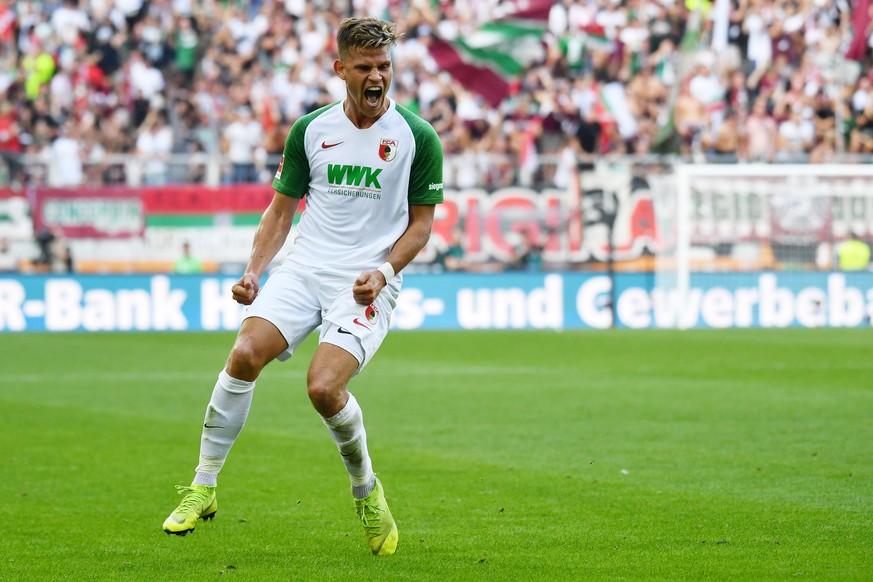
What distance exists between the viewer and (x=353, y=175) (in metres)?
6.38

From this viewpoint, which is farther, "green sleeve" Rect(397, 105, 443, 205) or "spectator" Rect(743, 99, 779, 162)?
"spectator" Rect(743, 99, 779, 162)

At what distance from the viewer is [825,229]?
74.9 ft

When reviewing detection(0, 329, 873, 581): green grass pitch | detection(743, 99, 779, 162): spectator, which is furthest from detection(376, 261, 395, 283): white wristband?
detection(743, 99, 779, 162): spectator

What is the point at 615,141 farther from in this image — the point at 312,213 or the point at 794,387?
the point at 312,213

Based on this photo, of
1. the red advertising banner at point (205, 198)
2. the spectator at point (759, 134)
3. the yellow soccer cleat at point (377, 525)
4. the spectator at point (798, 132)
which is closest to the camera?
the yellow soccer cleat at point (377, 525)

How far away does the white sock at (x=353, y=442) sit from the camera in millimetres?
6180

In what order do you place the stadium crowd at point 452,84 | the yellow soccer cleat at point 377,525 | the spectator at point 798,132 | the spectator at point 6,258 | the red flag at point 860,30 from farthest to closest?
1. the spectator at point 798,132
2. the stadium crowd at point 452,84
3. the red flag at point 860,30
4. the spectator at point 6,258
5. the yellow soccer cleat at point 377,525

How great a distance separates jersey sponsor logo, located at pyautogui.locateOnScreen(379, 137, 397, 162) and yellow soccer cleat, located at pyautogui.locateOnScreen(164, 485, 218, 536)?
170cm

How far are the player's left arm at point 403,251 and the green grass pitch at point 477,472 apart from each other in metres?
1.17

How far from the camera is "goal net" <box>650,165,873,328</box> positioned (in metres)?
22.7

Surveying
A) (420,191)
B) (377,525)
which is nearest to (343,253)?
(420,191)

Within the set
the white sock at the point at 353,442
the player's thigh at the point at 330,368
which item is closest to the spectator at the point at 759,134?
the white sock at the point at 353,442

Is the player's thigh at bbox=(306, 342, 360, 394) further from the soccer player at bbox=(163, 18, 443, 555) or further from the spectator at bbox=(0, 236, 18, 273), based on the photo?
the spectator at bbox=(0, 236, 18, 273)

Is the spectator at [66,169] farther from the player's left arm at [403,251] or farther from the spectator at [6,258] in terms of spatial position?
the player's left arm at [403,251]
